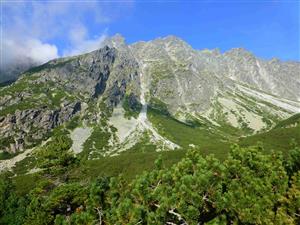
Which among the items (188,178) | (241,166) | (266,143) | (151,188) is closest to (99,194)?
(151,188)

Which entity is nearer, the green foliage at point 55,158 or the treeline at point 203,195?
the treeline at point 203,195

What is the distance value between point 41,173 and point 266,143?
488 ft

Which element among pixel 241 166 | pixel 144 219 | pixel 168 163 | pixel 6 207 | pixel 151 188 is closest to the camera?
pixel 144 219

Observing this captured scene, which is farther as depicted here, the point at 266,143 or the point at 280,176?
the point at 266,143

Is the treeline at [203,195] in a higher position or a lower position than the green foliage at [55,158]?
lower

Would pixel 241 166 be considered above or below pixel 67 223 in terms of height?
above

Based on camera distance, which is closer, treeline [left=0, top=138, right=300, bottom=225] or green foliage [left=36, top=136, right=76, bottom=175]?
treeline [left=0, top=138, right=300, bottom=225]

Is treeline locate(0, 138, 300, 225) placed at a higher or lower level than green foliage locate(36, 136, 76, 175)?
lower

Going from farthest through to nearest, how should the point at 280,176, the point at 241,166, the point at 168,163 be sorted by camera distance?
1. the point at 168,163
2. the point at 280,176
3. the point at 241,166

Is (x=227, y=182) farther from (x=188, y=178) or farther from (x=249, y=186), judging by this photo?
(x=188, y=178)

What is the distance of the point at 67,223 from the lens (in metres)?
39.4

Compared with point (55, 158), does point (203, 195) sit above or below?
below

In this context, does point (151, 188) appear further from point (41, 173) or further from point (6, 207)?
point (6, 207)

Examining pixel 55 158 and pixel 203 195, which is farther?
pixel 55 158
